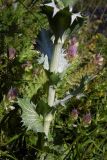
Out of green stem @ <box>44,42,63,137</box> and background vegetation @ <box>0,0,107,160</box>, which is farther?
background vegetation @ <box>0,0,107,160</box>

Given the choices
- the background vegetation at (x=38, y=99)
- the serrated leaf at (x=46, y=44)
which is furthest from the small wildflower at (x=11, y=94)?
the serrated leaf at (x=46, y=44)

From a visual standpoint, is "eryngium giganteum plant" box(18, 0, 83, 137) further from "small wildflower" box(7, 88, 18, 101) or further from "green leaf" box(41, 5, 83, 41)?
"small wildflower" box(7, 88, 18, 101)

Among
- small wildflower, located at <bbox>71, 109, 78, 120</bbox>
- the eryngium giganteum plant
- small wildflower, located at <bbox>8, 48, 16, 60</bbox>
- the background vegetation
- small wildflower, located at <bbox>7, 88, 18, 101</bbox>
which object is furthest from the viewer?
small wildflower, located at <bbox>8, 48, 16, 60</bbox>

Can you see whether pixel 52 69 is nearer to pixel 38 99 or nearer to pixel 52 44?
pixel 52 44

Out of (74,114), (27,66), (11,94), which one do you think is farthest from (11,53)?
(74,114)

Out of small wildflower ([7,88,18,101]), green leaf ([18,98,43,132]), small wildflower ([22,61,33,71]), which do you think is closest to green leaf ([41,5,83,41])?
green leaf ([18,98,43,132])

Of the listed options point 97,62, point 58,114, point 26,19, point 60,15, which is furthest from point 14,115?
point 26,19

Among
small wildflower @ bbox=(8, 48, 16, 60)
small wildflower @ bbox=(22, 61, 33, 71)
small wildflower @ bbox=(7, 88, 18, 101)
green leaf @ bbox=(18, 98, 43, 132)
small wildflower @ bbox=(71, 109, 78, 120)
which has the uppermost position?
small wildflower @ bbox=(8, 48, 16, 60)
